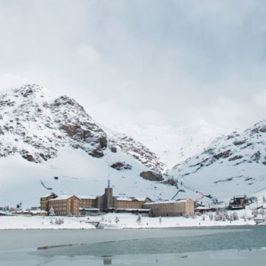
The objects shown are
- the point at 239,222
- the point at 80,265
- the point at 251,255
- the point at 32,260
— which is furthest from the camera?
the point at 239,222

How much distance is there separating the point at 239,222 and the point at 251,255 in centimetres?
11804

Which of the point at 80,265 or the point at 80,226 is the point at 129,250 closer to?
the point at 80,265

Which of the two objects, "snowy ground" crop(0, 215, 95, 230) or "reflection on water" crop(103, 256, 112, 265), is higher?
"snowy ground" crop(0, 215, 95, 230)

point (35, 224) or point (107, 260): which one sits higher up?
point (35, 224)

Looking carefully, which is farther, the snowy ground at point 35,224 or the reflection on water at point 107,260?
the snowy ground at point 35,224

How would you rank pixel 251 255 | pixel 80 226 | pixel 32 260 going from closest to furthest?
1. pixel 32 260
2. pixel 251 255
3. pixel 80 226

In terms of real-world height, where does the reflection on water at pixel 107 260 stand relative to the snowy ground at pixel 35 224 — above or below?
below

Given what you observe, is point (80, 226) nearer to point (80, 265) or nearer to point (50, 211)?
point (50, 211)

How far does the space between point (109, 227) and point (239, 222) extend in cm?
5705

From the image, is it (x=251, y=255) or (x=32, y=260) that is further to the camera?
(x=251, y=255)

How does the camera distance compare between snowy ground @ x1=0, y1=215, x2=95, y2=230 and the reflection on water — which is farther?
snowy ground @ x1=0, y1=215, x2=95, y2=230

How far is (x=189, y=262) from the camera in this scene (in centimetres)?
4822

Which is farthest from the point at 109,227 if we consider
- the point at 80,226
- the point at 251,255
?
the point at 251,255

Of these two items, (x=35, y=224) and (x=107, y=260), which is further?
(x=35, y=224)
